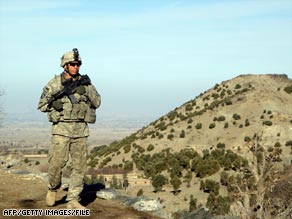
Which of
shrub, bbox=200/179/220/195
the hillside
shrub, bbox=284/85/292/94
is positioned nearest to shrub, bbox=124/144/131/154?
the hillside

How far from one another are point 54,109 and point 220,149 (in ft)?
113

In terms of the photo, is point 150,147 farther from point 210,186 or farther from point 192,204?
point 192,204

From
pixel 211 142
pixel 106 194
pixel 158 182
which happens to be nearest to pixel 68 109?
pixel 106 194

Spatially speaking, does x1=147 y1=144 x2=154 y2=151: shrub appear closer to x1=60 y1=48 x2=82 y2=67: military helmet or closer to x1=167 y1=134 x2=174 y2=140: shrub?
x1=167 y1=134 x2=174 y2=140: shrub

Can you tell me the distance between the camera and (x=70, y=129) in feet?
27.0

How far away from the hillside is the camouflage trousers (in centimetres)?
1943

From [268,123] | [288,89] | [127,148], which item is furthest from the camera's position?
[288,89]

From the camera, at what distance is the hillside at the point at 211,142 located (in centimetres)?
3222

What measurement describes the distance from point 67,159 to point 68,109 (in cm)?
88

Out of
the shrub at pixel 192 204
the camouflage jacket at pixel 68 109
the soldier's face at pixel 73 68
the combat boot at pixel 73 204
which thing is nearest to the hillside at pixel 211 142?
the shrub at pixel 192 204

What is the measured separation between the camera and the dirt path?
28.6 feet

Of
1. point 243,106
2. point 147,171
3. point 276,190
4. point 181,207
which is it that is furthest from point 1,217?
point 243,106

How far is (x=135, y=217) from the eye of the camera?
28.3 ft

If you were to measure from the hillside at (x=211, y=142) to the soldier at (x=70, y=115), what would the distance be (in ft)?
63.9
